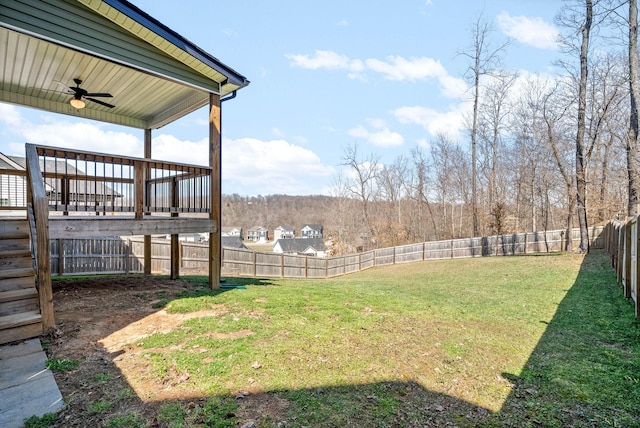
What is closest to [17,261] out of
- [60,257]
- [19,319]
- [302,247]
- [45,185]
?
[19,319]

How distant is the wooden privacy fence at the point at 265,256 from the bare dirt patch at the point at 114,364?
5.08 metres

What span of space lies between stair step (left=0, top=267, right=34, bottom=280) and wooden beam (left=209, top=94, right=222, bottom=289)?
107 inches

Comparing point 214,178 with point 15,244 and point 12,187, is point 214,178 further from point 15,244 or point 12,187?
point 12,187

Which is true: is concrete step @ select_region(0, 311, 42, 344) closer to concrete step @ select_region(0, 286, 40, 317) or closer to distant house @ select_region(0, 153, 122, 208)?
concrete step @ select_region(0, 286, 40, 317)

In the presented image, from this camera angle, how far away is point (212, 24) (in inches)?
377

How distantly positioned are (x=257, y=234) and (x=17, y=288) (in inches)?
2985

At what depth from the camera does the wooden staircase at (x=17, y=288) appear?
3408 mm

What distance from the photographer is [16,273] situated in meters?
3.98

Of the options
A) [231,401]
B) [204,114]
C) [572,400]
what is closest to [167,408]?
[231,401]

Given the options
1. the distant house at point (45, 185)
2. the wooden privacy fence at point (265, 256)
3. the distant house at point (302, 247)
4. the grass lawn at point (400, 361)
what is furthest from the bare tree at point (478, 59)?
the distant house at point (302, 247)

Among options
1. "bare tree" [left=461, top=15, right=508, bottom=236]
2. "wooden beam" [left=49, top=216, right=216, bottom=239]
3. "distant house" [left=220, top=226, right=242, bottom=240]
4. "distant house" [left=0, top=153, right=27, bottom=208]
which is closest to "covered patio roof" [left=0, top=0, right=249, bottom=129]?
"wooden beam" [left=49, top=216, right=216, bottom=239]

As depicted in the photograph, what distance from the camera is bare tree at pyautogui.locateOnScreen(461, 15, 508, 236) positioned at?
20.0 metres

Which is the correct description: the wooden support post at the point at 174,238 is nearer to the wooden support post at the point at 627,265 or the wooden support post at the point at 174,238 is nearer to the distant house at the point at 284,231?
the wooden support post at the point at 627,265

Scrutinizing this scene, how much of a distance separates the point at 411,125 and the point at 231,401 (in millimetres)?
30112
